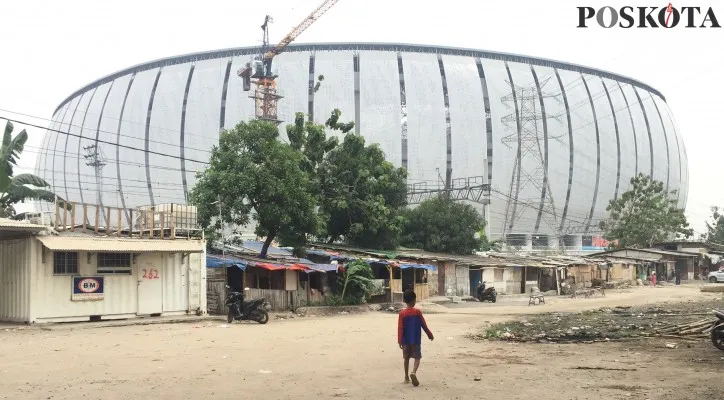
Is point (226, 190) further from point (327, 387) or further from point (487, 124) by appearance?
point (487, 124)

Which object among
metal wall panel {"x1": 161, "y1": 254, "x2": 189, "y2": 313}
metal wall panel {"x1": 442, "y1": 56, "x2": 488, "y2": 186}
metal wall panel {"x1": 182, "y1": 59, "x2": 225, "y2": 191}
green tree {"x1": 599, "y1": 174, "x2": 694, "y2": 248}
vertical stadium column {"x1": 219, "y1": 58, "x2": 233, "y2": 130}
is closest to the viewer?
metal wall panel {"x1": 161, "y1": 254, "x2": 189, "y2": 313}

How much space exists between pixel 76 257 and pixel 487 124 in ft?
181

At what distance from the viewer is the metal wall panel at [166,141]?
66.2 m

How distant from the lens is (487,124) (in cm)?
6756

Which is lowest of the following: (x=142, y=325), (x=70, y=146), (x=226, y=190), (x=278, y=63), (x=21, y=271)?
(x=142, y=325)

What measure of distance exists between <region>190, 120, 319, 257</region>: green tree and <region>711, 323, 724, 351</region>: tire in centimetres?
1410

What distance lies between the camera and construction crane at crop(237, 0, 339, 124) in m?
59.5

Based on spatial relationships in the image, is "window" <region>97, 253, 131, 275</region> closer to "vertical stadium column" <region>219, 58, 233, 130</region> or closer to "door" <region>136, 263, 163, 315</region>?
"door" <region>136, 263, 163, 315</region>

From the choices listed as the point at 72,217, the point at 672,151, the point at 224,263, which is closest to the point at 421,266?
the point at 224,263

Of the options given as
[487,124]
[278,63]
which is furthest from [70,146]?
[487,124]

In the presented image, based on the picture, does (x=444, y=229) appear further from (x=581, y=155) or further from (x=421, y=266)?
(x=581, y=155)

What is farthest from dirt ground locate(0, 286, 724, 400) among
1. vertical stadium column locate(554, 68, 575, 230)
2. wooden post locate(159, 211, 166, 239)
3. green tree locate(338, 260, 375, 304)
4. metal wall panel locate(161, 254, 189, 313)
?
vertical stadium column locate(554, 68, 575, 230)

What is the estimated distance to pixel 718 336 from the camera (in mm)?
10539

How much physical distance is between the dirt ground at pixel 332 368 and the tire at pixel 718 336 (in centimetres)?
18
